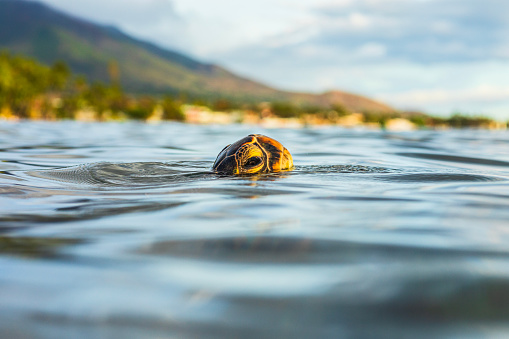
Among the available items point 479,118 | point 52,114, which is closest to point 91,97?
point 52,114

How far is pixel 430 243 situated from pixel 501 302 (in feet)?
2.38

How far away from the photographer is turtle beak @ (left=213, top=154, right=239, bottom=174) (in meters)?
5.64

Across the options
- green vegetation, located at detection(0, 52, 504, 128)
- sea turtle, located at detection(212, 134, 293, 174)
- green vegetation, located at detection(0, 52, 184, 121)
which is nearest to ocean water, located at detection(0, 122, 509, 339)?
sea turtle, located at detection(212, 134, 293, 174)

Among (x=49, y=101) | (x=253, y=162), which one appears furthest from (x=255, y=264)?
(x=49, y=101)

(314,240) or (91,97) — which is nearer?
(314,240)

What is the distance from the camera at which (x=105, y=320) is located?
1624 millimetres

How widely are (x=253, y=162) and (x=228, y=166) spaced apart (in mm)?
293

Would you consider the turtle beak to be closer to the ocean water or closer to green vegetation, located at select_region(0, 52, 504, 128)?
the ocean water

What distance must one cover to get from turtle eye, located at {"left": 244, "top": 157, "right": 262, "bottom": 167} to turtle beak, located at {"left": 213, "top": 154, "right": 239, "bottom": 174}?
0.45ft

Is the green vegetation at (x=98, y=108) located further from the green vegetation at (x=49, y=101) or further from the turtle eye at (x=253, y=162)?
the turtle eye at (x=253, y=162)

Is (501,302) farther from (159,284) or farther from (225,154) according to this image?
(225,154)

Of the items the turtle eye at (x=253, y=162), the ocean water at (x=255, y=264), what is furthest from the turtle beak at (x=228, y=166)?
the ocean water at (x=255, y=264)

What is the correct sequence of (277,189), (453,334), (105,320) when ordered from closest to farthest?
(453,334) < (105,320) < (277,189)

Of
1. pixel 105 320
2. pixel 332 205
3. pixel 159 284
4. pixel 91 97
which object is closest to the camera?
pixel 105 320
